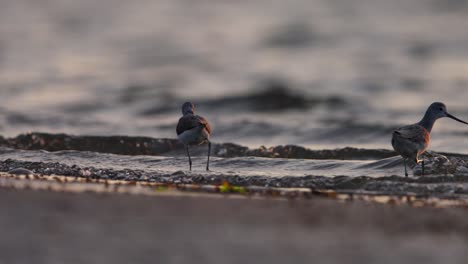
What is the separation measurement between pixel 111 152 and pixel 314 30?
1526 centimetres

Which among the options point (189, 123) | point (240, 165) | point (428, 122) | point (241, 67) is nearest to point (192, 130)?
point (189, 123)

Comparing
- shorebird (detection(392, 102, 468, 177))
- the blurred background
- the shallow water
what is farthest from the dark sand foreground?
the blurred background

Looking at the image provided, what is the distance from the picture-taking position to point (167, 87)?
2261 centimetres

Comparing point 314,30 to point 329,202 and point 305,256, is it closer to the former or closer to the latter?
point 329,202

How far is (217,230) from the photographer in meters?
7.34

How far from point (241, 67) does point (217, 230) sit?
17625mm

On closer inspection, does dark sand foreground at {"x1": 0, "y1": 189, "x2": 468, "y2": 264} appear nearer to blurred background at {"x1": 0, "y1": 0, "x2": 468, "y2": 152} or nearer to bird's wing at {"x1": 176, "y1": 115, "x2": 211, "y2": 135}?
bird's wing at {"x1": 176, "y1": 115, "x2": 211, "y2": 135}

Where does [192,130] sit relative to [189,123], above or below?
below

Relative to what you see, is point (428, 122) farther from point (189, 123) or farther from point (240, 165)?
point (189, 123)

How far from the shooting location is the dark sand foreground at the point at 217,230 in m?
6.55

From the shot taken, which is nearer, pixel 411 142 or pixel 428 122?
pixel 411 142

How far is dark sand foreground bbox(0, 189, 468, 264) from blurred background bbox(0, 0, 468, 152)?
6.86m

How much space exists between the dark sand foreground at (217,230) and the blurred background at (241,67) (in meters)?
6.86

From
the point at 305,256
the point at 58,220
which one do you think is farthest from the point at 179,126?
the point at 305,256
